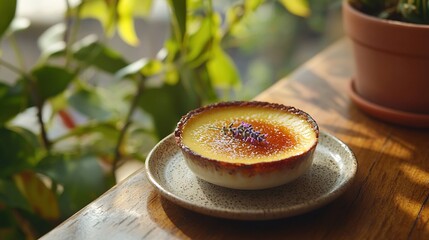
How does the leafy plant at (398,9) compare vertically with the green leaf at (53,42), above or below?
above

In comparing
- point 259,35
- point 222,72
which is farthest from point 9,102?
point 259,35

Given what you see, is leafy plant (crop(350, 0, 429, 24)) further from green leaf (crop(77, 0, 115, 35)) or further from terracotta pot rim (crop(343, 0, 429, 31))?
green leaf (crop(77, 0, 115, 35))

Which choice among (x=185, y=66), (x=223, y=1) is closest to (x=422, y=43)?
(x=185, y=66)

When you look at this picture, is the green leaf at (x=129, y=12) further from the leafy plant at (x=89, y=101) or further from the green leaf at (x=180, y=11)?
the green leaf at (x=180, y=11)

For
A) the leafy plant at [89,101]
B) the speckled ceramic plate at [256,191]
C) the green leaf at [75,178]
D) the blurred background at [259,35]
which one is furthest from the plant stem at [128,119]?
the blurred background at [259,35]

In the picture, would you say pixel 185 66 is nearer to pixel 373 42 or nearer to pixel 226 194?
pixel 373 42

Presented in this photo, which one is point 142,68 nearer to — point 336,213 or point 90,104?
point 90,104

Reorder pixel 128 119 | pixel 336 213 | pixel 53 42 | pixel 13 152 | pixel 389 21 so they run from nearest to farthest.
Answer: pixel 336 213
pixel 389 21
pixel 13 152
pixel 128 119
pixel 53 42
